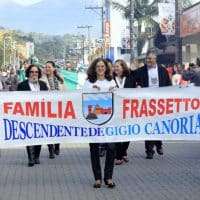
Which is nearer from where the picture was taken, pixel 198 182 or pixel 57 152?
pixel 198 182

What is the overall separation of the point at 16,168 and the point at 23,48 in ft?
439

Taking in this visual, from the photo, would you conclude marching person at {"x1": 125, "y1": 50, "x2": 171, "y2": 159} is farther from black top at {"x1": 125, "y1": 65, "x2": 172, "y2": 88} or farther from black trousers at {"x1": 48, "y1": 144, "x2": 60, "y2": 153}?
black trousers at {"x1": 48, "y1": 144, "x2": 60, "y2": 153}

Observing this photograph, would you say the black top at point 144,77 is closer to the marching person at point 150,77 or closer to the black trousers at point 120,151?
the marching person at point 150,77

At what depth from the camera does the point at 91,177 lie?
10.8 m

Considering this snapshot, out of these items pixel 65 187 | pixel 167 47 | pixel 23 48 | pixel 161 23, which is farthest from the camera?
pixel 23 48

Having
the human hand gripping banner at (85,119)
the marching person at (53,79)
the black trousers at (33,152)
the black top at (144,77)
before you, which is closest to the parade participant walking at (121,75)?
the black top at (144,77)

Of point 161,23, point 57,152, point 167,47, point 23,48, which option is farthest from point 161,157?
point 23,48

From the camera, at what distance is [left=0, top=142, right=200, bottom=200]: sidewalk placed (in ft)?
30.9

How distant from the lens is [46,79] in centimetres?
1385

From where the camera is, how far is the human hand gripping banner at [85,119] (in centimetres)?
1011

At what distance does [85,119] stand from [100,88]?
0.48 m

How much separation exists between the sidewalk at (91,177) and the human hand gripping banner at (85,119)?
63cm

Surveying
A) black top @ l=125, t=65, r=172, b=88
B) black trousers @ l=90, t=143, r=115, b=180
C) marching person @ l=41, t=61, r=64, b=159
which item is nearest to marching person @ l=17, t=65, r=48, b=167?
marching person @ l=41, t=61, r=64, b=159

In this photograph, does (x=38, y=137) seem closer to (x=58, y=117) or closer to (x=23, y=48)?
(x=58, y=117)
